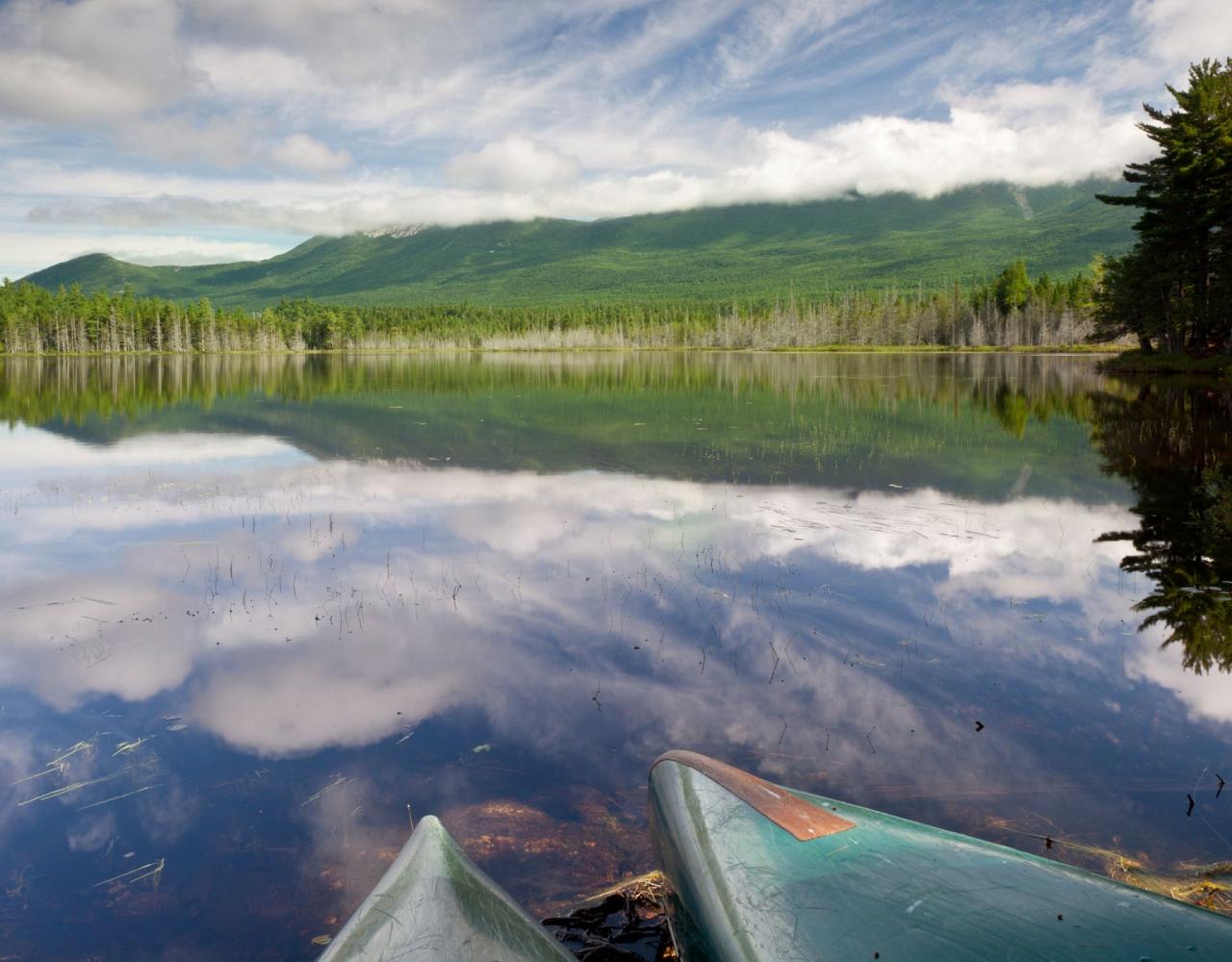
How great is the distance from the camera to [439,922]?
144 inches

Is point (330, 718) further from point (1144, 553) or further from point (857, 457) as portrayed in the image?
point (857, 457)

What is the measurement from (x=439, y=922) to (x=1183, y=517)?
1566cm

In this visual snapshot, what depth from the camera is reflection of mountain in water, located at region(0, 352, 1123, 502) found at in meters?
21.1

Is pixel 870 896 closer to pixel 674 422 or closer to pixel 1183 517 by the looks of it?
pixel 1183 517

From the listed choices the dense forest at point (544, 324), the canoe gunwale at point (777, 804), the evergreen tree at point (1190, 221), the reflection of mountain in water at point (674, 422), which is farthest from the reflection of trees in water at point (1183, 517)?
the dense forest at point (544, 324)

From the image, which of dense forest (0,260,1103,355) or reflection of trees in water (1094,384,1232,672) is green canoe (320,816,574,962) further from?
dense forest (0,260,1103,355)

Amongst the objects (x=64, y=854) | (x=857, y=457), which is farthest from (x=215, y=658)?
(x=857, y=457)

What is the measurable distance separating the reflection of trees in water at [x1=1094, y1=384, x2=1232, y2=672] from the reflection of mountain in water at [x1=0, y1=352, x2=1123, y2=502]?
1030 millimetres

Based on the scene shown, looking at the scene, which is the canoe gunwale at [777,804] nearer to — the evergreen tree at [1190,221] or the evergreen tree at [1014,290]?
the evergreen tree at [1190,221]

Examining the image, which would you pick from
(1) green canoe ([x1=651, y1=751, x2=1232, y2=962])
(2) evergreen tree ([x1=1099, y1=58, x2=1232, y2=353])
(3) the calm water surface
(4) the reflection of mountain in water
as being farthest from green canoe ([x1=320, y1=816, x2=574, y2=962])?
(2) evergreen tree ([x1=1099, y1=58, x2=1232, y2=353])

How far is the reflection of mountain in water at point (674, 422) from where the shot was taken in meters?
21.1

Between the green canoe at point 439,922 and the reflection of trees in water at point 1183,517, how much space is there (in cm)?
802

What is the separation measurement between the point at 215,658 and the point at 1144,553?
1276 centimetres

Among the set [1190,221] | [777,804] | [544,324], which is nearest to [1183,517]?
[777,804]
